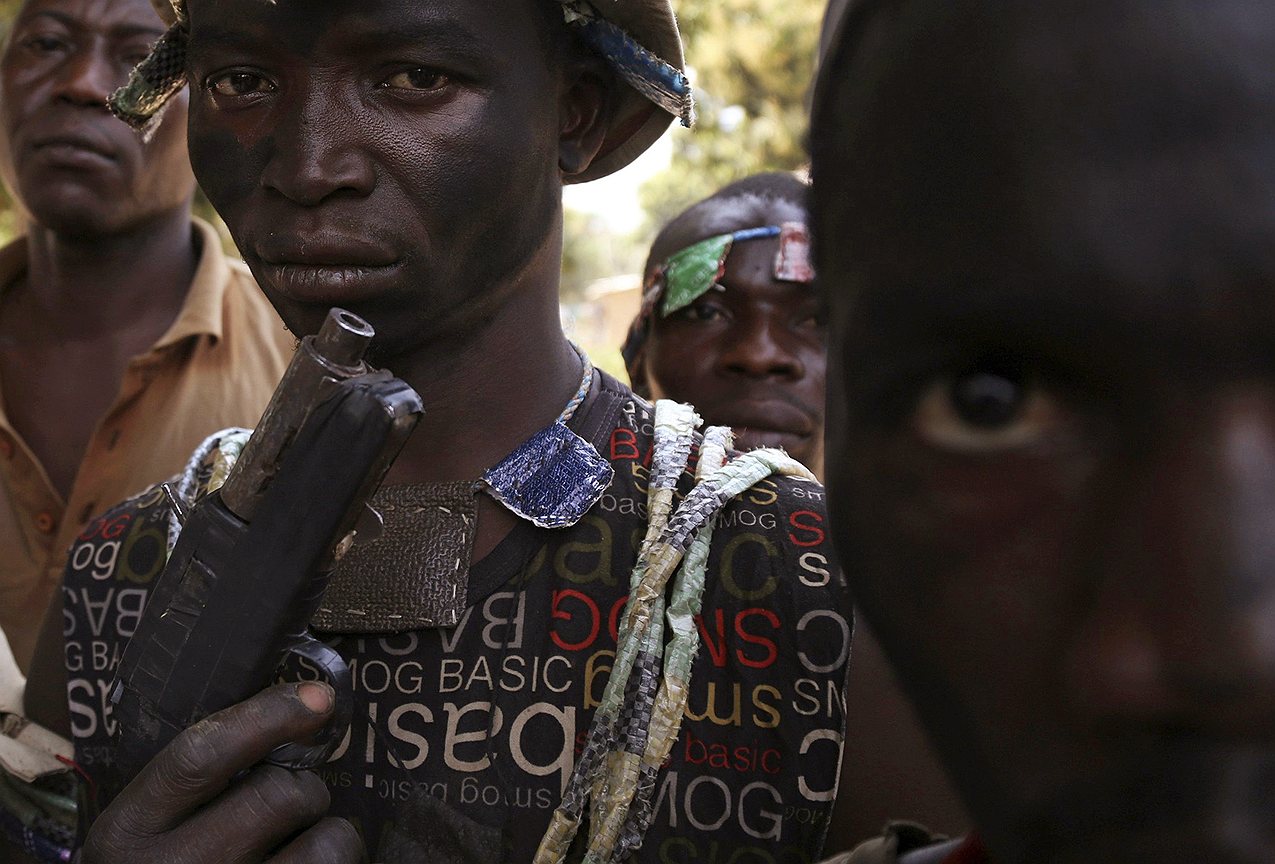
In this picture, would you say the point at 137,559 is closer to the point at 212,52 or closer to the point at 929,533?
the point at 212,52

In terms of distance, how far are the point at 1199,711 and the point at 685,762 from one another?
1022 mm

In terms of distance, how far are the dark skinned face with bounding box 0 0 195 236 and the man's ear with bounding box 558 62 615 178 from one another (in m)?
1.77

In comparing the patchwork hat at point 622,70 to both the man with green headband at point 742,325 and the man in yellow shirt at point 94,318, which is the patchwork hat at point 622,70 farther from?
the man with green headband at point 742,325

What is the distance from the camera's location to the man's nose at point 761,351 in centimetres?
331

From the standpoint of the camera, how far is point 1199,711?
616 millimetres

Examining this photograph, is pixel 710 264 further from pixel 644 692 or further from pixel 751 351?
pixel 644 692

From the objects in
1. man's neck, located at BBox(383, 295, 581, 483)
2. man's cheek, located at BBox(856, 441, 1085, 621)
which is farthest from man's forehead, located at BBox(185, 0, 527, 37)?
man's cheek, located at BBox(856, 441, 1085, 621)

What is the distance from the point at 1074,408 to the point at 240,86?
134 cm

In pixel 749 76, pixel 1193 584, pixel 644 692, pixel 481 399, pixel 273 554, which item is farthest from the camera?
pixel 749 76

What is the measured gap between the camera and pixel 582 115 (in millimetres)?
1900

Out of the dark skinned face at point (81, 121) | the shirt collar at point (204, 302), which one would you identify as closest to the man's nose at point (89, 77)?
the dark skinned face at point (81, 121)

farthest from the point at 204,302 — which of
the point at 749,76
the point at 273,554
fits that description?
the point at 749,76

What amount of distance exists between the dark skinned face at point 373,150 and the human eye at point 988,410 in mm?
1008

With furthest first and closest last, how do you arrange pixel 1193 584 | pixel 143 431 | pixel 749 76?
pixel 749 76 → pixel 143 431 → pixel 1193 584
